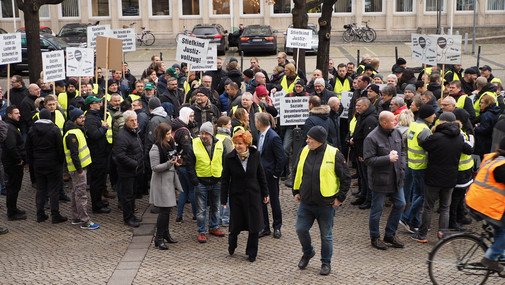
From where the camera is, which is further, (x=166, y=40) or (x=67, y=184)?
(x=166, y=40)

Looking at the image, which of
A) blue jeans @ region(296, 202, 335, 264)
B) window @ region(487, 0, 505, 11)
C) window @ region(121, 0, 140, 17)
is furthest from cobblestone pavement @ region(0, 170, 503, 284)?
window @ region(487, 0, 505, 11)

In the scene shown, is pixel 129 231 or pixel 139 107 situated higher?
pixel 139 107

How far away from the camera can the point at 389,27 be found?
38.6 m

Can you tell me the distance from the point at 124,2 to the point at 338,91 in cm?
2742

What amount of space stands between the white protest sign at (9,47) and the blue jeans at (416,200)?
8.72 metres

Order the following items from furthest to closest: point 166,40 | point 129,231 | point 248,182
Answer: point 166,40 < point 129,231 < point 248,182

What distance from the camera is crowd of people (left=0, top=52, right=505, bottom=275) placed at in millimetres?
8406

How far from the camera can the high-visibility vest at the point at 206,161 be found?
9211 millimetres

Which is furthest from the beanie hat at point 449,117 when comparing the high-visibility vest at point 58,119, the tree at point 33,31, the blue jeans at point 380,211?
A: the tree at point 33,31

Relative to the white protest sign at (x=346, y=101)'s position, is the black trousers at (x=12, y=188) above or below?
below

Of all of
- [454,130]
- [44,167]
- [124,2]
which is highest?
[124,2]

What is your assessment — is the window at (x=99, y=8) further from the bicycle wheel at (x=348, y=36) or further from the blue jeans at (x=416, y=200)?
the blue jeans at (x=416, y=200)

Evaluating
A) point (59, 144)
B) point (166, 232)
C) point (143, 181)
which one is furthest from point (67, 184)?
point (166, 232)

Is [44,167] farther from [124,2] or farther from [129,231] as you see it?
[124,2]
